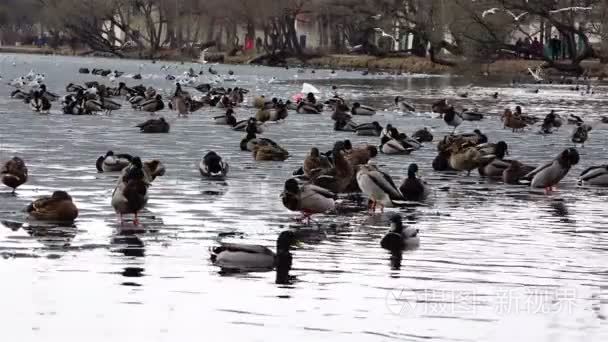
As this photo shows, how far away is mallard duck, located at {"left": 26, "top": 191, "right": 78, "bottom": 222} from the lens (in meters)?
14.9

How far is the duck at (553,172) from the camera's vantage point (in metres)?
19.7

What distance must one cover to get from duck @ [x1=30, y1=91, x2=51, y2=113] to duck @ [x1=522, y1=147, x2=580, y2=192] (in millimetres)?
19921

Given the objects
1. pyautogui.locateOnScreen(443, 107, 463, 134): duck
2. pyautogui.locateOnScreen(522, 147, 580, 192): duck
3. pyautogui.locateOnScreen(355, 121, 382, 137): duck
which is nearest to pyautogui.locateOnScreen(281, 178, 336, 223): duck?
pyautogui.locateOnScreen(522, 147, 580, 192): duck

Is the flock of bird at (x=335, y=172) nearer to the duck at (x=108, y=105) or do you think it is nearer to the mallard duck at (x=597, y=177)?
the mallard duck at (x=597, y=177)

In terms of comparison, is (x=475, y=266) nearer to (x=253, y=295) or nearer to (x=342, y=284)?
(x=342, y=284)

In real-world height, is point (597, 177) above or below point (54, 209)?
below

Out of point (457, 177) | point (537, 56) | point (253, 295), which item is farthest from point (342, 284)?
point (537, 56)

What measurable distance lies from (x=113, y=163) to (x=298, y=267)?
8.43m

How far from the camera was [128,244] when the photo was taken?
13.7 meters

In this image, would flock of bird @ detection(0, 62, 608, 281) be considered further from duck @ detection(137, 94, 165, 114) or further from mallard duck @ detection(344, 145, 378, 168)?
duck @ detection(137, 94, 165, 114)

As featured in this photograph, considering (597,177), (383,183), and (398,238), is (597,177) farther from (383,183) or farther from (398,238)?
(398,238)

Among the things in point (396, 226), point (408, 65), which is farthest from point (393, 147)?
point (408, 65)

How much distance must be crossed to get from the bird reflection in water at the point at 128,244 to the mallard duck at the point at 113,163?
6096 mm

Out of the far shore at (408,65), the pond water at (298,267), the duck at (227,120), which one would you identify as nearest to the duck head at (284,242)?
the pond water at (298,267)
